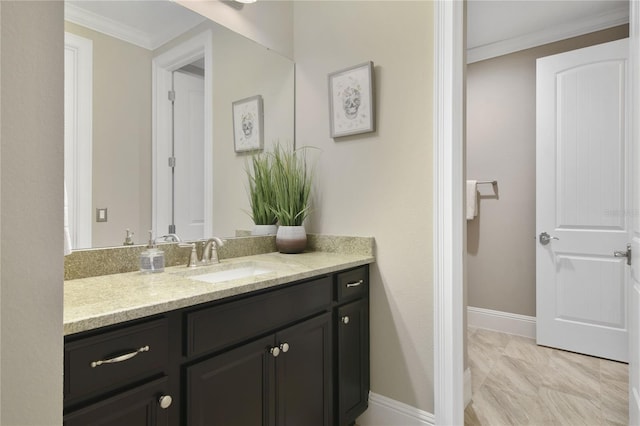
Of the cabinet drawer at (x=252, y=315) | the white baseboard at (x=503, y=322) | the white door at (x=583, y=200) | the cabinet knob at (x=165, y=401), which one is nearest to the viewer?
the cabinet knob at (x=165, y=401)

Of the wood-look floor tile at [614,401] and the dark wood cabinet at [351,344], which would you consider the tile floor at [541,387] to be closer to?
the wood-look floor tile at [614,401]

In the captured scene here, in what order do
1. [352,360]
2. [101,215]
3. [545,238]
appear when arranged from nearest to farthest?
[101,215] → [352,360] → [545,238]

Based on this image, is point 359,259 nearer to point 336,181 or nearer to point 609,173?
point 336,181

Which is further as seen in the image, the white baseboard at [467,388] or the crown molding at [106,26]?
the white baseboard at [467,388]

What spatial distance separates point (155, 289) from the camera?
1.13 m

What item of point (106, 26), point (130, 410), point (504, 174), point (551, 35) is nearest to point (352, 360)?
point (130, 410)

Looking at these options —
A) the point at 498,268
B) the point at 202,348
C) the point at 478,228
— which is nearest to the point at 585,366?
the point at 498,268

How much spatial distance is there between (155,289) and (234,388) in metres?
0.41

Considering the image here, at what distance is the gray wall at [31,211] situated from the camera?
46 centimetres

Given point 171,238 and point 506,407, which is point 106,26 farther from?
point 506,407

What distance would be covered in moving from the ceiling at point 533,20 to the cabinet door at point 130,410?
3.05m

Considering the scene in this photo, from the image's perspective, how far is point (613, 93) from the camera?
8.46 feet

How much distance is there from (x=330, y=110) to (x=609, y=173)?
2.13 m

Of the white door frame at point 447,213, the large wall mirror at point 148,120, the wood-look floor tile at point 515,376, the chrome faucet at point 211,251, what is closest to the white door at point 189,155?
the large wall mirror at point 148,120
